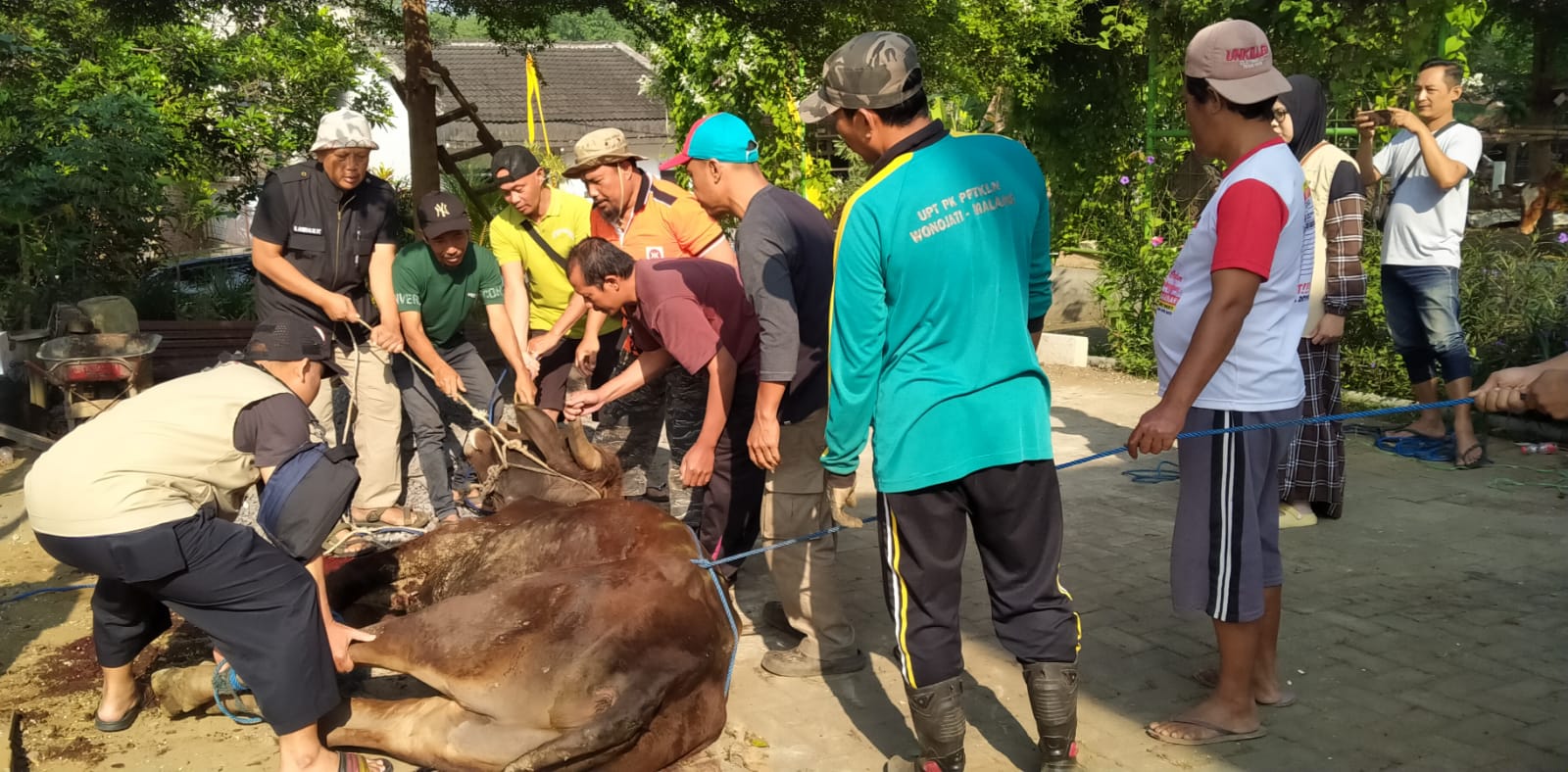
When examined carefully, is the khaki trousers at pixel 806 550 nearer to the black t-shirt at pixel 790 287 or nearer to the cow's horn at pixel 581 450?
the black t-shirt at pixel 790 287

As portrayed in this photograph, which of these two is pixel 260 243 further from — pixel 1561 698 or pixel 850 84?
pixel 1561 698

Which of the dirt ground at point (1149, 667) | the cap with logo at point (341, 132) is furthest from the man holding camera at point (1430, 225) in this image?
the cap with logo at point (341, 132)

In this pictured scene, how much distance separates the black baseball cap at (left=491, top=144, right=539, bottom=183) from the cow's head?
4.75 feet

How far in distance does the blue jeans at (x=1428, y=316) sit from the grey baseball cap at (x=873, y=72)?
4.57m

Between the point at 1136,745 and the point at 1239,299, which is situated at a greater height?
the point at 1239,299

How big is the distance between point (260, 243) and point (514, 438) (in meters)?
1.64

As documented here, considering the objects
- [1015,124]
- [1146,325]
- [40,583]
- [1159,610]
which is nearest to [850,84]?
[1159,610]

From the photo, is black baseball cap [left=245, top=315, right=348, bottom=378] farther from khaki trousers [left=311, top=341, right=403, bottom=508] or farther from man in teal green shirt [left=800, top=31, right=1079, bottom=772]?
khaki trousers [left=311, top=341, right=403, bottom=508]

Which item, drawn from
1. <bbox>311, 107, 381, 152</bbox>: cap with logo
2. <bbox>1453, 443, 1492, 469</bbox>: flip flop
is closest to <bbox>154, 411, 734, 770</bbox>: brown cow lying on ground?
<bbox>311, 107, 381, 152</bbox>: cap with logo

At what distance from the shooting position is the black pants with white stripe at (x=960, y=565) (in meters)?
3.39

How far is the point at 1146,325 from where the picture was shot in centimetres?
995

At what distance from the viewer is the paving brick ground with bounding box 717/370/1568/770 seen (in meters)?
3.75

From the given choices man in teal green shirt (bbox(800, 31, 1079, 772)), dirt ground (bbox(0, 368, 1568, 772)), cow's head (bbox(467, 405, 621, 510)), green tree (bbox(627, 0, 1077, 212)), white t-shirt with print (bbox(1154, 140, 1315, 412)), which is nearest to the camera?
man in teal green shirt (bbox(800, 31, 1079, 772))

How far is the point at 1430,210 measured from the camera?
6625 mm
